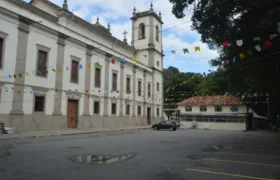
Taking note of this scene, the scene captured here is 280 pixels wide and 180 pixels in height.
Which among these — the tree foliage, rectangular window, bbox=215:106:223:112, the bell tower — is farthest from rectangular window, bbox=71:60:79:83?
rectangular window, bbox=215:106:223:112

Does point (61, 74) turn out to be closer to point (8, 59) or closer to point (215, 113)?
point (8, 59)

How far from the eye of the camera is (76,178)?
5.50m

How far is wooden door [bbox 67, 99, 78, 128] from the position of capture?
73.6 ft

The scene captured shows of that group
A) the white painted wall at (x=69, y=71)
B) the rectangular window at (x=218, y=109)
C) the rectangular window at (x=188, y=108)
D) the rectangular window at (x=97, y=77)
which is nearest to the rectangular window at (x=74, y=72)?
the white painted wall at (x=69, y=71)

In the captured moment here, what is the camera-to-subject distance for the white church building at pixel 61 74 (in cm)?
1752

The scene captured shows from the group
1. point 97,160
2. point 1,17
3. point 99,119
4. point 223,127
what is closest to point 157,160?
point 97,160

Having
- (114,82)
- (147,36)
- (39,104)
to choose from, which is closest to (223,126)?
(114,82)

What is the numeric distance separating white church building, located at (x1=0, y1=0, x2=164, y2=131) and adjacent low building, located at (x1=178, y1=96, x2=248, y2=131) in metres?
7.49

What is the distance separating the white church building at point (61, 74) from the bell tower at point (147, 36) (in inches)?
95.0

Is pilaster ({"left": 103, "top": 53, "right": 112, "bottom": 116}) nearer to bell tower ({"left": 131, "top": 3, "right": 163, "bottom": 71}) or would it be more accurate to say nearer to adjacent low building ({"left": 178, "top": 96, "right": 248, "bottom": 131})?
bell tower ({"left": 131, "top": 3, "right": 163, "bottom": 71})

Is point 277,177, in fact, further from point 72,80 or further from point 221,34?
point 72,80

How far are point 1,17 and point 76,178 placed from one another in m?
16.3

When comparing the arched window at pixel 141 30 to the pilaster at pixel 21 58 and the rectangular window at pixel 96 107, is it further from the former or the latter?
the pilaster at pixel 21 58

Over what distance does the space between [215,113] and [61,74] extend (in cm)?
2440
